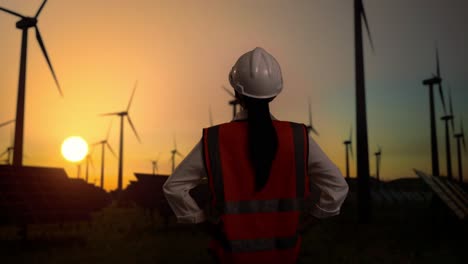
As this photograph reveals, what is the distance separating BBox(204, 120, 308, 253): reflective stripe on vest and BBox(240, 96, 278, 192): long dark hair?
0.43 ft

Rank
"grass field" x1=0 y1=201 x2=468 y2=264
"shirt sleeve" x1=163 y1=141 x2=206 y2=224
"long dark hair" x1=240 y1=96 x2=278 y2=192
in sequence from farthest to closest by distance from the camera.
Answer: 1. "grass field" x1=0 y1=201 x2=468 y2=264
2. "shirt sleeve" x1=163 y1=141 x2=206 y2=224
3. "long dark hair" x1=240 y1=96 x2=278 y2=192

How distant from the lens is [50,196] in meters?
14.5

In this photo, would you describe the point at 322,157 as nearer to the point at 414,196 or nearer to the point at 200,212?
the point at 200,212

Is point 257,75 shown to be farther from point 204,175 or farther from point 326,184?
point 326,184

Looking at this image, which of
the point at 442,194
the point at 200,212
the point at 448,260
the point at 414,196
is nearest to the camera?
the point at 200,212

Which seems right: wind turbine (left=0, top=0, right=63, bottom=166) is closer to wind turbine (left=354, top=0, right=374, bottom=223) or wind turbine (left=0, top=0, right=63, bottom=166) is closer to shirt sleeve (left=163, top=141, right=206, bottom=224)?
wind turbine (left=354, top=0, right=374, bottom=223)

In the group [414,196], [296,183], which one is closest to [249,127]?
[296,183]

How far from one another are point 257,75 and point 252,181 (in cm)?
70

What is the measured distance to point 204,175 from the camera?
3014 mm

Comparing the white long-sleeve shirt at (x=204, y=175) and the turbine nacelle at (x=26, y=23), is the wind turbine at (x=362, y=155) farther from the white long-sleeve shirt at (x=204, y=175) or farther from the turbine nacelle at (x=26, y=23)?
the turbine nacelle at (x=26, y=23)

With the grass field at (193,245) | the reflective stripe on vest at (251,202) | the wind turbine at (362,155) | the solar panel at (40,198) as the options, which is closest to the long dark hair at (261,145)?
the reflective stripe on vest at (251,202)

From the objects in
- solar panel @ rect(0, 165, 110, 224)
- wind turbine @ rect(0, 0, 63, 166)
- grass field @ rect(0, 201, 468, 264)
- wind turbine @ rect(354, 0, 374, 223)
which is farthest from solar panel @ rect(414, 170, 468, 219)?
wind turbine @ rect(0, 0, 63, 166)

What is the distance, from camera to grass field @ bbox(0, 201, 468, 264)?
1108cm

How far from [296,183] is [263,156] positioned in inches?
11.9
